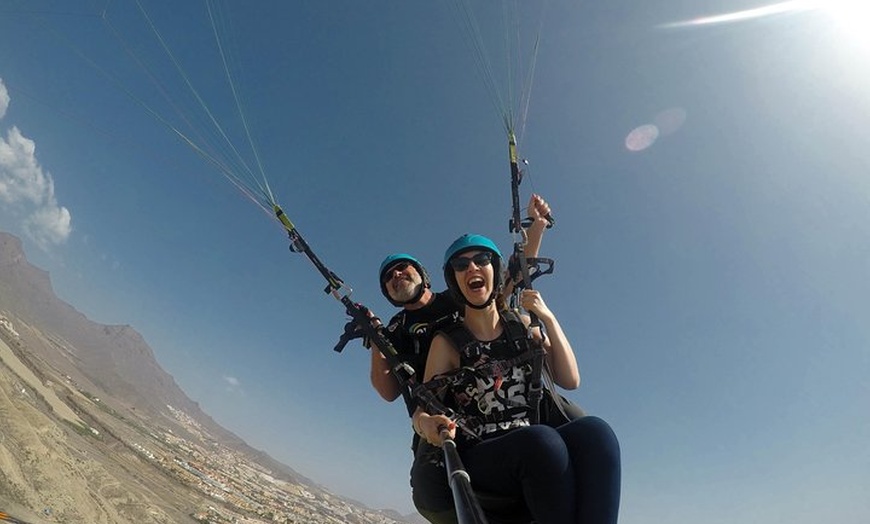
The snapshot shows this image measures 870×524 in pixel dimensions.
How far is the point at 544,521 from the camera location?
169 cm

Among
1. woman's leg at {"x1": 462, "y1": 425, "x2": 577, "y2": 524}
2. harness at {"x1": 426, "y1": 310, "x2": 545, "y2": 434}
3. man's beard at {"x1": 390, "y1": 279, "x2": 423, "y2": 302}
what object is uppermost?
man's beard at {"x1": 390, "y1": 279, "x2": 423, "y2": 302}

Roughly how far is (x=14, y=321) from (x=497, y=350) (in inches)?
5211

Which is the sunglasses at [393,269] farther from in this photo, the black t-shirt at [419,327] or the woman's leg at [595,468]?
the woman's leg at [595,468]

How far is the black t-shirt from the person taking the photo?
2.92 metres

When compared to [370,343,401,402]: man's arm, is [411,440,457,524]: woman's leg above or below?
below

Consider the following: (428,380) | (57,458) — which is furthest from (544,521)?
(57,458)

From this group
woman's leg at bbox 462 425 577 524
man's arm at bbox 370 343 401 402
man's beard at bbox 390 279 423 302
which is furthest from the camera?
man's beard at bbox 390 279 423 302

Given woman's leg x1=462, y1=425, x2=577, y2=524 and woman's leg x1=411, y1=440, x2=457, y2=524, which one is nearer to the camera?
woman's leg x1=462, y1=425, x2=577, y2=524

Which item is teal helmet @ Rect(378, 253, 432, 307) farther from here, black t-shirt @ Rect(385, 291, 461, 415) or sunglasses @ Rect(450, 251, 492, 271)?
sunglasses @ Rect(450, 251, 492, 271)

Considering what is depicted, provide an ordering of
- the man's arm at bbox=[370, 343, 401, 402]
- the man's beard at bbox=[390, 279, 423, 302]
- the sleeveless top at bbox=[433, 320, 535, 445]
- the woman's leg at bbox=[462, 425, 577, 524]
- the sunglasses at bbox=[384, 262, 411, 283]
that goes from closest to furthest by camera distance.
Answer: the woman's leg at bbox=[462, 425, 577, 524]
the sleeveless top at bbox=[433, 320, 535, 445]
the man's arm at bbox=[370, 343, 401, 402]
the man's beard at bbox=[390, 279, 423, 302]
the sunglasses at bbox=[384, 262, 411, 283]

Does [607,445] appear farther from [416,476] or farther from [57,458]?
[57,458]

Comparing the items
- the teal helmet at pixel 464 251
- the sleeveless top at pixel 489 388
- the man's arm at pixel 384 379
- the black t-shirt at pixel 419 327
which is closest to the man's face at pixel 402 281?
the black t-shirt at pixel 419 327

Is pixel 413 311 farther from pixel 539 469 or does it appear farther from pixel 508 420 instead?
pixel 539 469

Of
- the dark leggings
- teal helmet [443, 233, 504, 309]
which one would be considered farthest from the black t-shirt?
the dark leggings
